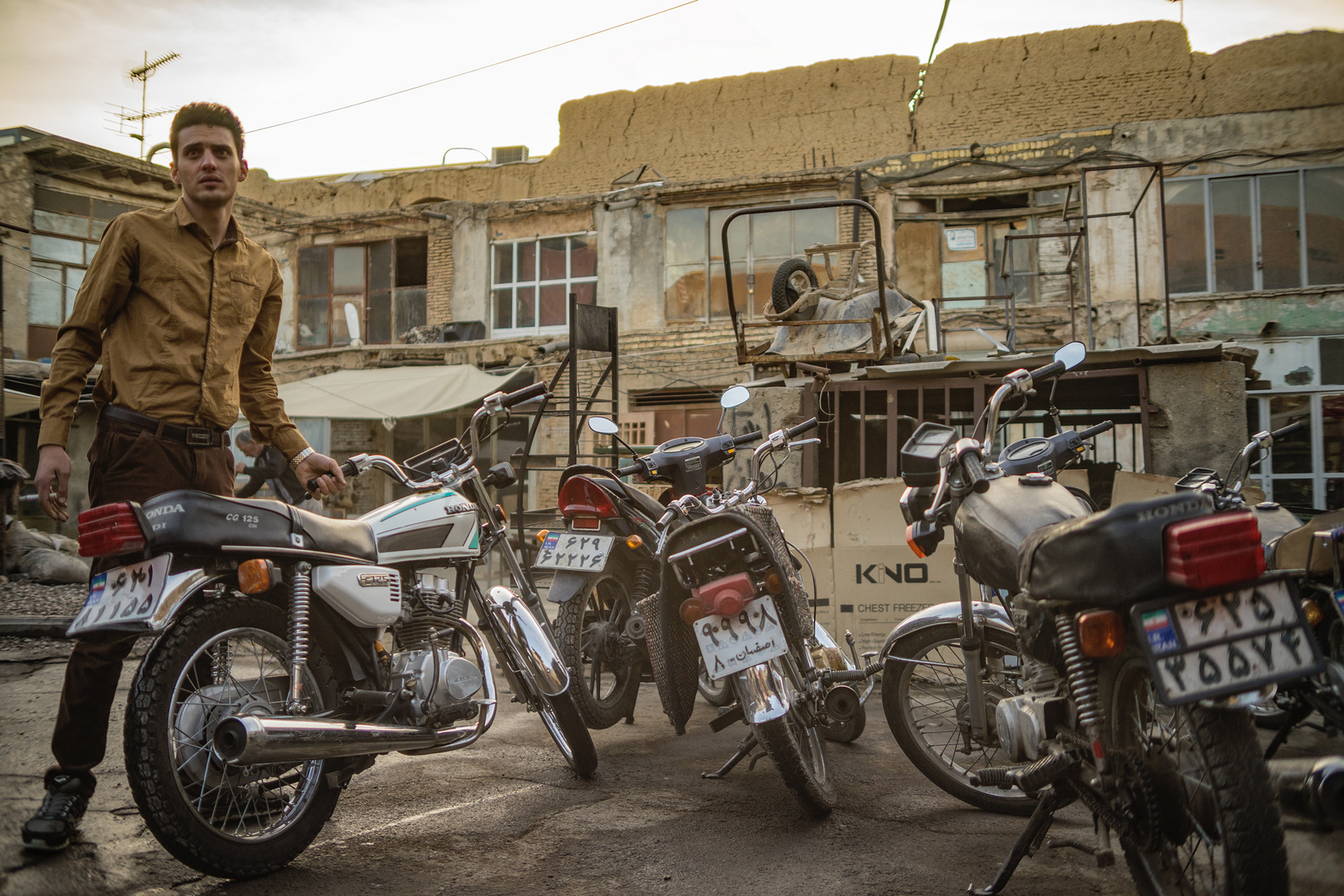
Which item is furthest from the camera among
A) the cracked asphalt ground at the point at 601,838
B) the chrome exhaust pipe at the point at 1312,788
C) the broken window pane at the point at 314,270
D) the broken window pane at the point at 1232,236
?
the broken window pane at the point at 314,270

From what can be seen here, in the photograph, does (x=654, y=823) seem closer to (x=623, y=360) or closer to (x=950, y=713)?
(x=950, y=713)

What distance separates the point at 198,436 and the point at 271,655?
0.73 metres

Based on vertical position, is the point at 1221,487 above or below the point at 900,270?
below

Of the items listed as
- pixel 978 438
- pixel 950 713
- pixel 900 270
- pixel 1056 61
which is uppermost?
pixel 1056 61

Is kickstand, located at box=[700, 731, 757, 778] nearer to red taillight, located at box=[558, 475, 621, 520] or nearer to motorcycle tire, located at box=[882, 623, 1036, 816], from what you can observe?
motorcycle tire, located at box=[882, 623, 1036, 816]

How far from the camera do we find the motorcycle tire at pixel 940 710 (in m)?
3.16

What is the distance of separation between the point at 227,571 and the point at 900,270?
14.7 meters

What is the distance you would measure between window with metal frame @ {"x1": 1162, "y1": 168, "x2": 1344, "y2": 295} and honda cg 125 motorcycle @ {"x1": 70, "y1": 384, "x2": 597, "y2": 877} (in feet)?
47.1

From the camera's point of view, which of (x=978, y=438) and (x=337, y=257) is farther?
(x=337, y=257)

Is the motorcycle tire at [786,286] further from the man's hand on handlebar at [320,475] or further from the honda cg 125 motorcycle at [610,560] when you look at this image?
the man's hand on handlebar at [320,475]

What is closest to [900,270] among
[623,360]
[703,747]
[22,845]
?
[623,360]

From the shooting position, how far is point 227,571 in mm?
2490

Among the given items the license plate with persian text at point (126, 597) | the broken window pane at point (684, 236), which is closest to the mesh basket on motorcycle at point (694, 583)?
the license plate with persian text at point (126, 597)

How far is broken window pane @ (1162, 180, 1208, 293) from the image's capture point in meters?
14.9
